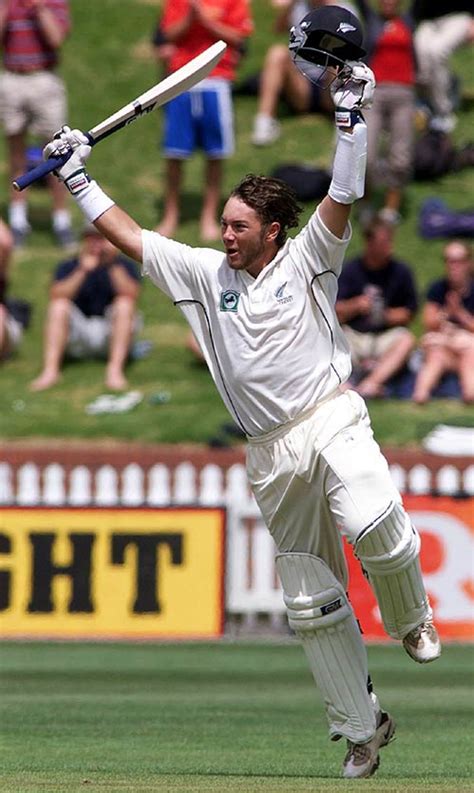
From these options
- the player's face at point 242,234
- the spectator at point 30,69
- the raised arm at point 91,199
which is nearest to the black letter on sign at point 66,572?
the spectator at point 30,69

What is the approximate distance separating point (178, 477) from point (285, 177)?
442 cm

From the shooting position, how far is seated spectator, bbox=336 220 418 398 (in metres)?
14.0

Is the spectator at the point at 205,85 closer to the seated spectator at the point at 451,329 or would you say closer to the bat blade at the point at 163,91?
the seated spectator at the point at 451,329

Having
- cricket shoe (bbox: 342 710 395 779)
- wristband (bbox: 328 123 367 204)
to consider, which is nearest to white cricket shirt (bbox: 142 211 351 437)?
wristband (bbox: 328 123 367 204)

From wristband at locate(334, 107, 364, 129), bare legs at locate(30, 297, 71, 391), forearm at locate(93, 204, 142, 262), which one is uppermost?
wristband at locate(334, 107, 364, 129)

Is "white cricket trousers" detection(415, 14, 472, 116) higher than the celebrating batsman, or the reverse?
the celebrating batsman

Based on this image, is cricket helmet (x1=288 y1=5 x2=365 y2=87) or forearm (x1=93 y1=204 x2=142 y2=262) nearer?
cricket helmet (x1=288 y1=5 x2=365 y2=87)

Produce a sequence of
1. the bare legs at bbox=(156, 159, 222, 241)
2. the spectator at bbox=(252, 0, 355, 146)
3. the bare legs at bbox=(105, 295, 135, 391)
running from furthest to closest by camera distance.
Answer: the spectator at bbox=(252, 0, 355, 146) → the bare legs at bbox=(156, 159, 222, 241) → the bare legs at bbox=(105, 295, 135, 391)

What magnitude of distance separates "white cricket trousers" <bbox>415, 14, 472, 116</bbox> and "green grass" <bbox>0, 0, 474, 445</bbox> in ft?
2.68

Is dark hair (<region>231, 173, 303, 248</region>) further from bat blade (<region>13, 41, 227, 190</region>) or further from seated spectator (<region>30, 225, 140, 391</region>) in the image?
seated spectator (<region>30, 225, 140, 391</region>)

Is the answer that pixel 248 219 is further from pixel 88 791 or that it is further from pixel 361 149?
pixel 88 791

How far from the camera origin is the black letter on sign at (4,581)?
12.8 meters

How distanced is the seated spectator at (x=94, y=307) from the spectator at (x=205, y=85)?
1451 millimetres

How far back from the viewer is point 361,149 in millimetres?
6152
